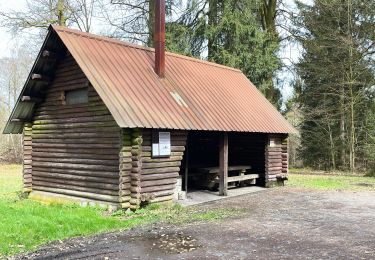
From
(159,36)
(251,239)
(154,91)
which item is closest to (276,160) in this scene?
(154,91)

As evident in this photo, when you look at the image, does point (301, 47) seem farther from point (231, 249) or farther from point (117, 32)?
point (231, 249)

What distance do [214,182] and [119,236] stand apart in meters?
7.04

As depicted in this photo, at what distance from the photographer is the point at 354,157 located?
84.1ft

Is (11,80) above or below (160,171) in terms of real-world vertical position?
above

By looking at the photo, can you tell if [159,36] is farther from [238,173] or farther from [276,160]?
[276,160]

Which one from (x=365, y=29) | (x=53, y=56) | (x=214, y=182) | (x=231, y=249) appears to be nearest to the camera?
(x=231, y=249)

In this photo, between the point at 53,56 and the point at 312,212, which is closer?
the point at 312,212

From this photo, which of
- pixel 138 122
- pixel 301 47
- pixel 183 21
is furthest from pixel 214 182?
pixel 301 47

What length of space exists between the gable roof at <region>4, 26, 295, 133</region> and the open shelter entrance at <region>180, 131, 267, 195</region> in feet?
4.95

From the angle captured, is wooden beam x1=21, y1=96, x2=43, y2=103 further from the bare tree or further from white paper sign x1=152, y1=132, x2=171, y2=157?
the bare tree

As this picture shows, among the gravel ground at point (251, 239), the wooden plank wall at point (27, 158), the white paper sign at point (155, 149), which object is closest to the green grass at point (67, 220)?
the gravel ground at point (251, 239)

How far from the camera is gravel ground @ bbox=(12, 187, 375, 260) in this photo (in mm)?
7014

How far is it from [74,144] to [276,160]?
872cm

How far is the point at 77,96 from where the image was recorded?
40.5ft
